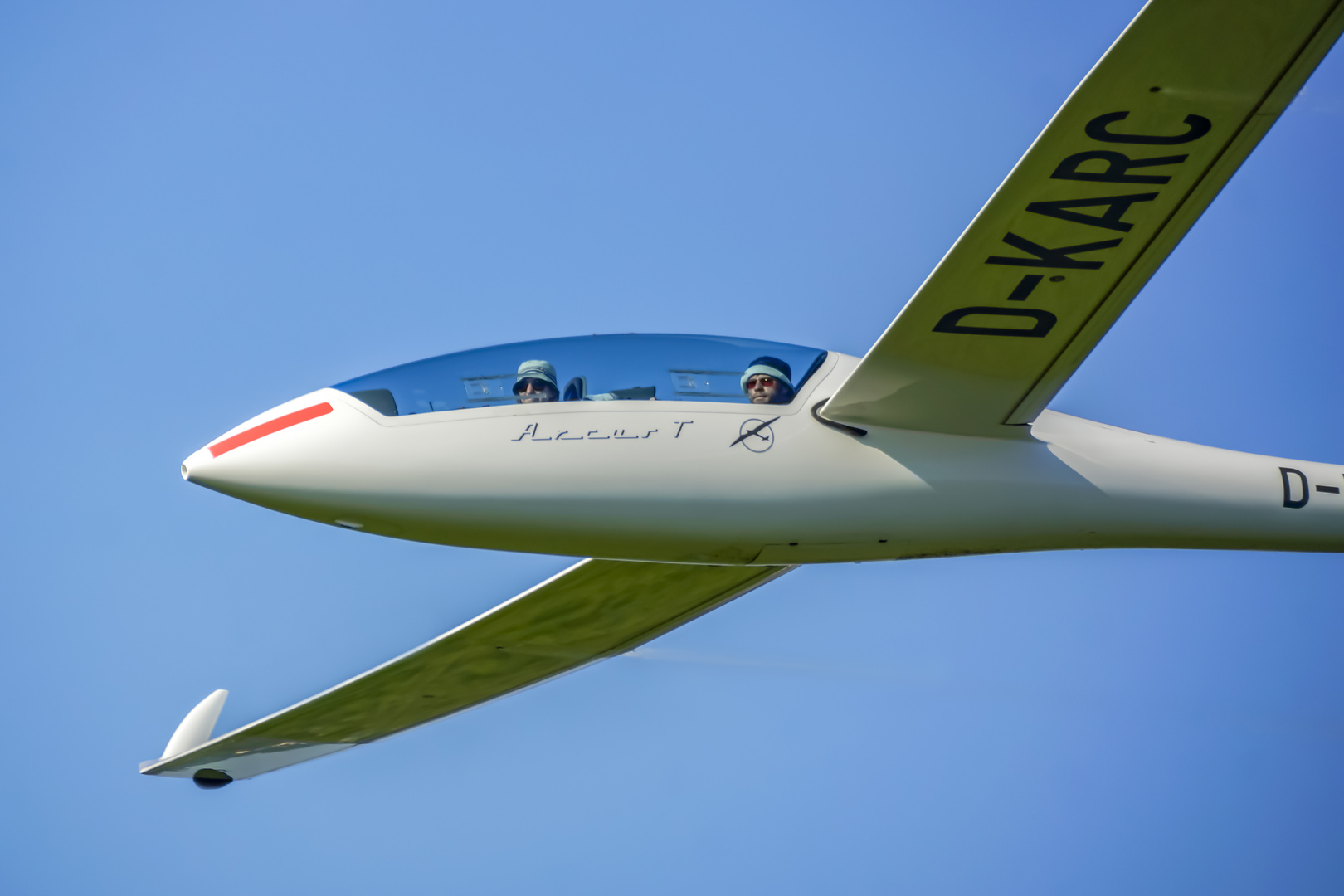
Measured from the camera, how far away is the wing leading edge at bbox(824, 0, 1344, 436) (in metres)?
5.78

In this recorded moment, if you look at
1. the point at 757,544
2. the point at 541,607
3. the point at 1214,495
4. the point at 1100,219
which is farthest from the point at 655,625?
the point at 1100,219

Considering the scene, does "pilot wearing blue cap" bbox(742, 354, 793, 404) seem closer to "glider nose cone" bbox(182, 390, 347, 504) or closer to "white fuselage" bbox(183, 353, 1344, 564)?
"white fuselage" bbox(183, 353, 1344, 564)

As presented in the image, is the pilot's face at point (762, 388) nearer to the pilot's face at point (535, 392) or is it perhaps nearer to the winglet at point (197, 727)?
the pilot's face at point (535, 392)

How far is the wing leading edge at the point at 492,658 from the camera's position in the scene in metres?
9.94

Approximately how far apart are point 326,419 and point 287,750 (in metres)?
5.11

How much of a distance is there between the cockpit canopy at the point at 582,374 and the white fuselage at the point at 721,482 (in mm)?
108

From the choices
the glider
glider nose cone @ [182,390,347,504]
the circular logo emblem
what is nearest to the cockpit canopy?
the glider

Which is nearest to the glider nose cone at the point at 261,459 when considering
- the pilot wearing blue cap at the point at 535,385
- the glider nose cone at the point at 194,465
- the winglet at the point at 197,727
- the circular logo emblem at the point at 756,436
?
the glider nose cone at the point at 194,465

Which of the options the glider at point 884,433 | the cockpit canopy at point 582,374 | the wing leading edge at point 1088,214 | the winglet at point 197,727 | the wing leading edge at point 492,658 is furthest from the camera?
the winglet at point 197,727

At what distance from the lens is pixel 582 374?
7.72 metres

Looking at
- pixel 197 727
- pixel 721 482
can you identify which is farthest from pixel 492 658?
pixel 721 482

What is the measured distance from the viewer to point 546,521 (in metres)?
7.44

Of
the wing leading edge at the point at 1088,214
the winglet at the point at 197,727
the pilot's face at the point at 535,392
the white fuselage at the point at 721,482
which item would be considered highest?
the wing leading edge at the point at 1088,214

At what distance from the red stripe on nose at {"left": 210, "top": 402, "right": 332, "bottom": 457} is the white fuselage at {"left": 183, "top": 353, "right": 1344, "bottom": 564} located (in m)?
0.03
